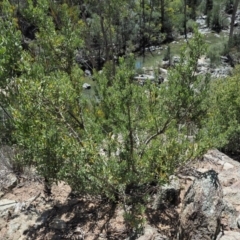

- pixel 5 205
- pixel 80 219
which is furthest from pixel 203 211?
pixel 5 205

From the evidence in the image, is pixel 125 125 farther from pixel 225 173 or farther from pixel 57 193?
pixel 225 173

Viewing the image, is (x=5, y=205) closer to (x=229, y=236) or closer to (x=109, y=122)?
(x=109, y=122)

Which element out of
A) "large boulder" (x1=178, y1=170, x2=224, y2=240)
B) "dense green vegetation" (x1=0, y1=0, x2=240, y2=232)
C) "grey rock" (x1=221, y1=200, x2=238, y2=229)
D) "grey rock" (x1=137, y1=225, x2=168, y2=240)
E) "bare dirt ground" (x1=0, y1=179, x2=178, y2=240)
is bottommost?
"bare dirt ground" (x1=0, y1=179, x2=178, y2=240)

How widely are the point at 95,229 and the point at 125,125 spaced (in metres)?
1.41

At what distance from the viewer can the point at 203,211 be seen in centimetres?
375

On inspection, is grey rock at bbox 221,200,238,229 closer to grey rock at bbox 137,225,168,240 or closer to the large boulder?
the large boulder

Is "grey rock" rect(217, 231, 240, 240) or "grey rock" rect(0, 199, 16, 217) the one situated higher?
"grey rock" rect(217, 231, 240, 240)

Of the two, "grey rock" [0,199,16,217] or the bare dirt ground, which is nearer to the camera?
the bare dirt ground

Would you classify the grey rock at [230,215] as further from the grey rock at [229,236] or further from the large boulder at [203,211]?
the large boulder at [203,211]

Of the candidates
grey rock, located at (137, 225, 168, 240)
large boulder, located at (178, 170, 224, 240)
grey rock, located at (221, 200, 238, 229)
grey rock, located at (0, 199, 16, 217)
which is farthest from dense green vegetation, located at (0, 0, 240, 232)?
grey rock, located at (0, 199, 16, 217)

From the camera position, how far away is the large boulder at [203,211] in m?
3.71

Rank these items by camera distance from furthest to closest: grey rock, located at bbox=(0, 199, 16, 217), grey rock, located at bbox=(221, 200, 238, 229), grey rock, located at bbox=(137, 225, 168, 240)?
grey rock, located at bbox=(0, 199, 16, 217)
grey rock, located at bbox=(221, 200, 238, 229)
grey rock, located at bbox=(137, 225, 168, 240)

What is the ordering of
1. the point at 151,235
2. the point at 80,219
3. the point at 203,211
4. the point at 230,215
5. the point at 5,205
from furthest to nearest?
the point at 5,205 → the point at 80,219 → the point at 230,215 → the point at 151,235 → the point at 203,211

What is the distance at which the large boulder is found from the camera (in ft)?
12.2
